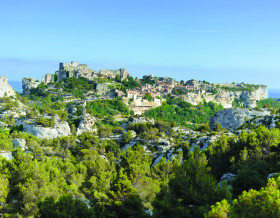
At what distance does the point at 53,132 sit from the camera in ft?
168

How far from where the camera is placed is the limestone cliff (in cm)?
11121

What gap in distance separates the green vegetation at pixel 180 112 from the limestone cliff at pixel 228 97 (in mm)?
4790

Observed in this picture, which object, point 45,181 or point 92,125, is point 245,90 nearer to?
point 92,125

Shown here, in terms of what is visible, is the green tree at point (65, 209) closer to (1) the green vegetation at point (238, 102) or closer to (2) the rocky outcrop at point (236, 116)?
(2) the rocky outcrop at point (236, 116)

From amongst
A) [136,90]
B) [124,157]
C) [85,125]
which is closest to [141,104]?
[136,90]

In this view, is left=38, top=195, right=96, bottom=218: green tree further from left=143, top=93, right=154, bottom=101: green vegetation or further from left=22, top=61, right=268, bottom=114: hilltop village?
left=143, top=93, right=154, bottom=101: green vegetation

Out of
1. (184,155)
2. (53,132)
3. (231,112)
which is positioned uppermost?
(231,112)

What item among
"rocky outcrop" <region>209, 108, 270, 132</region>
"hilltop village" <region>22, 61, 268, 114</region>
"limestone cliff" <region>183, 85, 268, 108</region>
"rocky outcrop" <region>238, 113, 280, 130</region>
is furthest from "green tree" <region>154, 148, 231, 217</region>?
"limestone cliff" <region>183, 85, 268, 108</region>

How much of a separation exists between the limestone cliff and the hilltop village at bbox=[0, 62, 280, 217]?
11.4m

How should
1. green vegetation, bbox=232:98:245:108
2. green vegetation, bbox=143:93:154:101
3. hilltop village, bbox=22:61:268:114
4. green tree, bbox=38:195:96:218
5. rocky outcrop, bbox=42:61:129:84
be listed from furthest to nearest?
green vegetation, bbox=232:98:245:108, rocky outcrop, bbox=42:61:129:84, green vegetation, bbox=143:93:154:101, hilltop village, bbox=22:61:268:114, green tree, bbox=38:195:96:218

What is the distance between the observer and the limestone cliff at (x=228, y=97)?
11121 centimetres

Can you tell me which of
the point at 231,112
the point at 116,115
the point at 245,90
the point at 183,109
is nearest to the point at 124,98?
the point at 116,115

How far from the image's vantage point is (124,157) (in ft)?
90.1

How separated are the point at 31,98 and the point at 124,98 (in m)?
31.0
